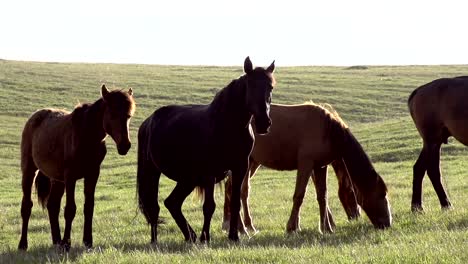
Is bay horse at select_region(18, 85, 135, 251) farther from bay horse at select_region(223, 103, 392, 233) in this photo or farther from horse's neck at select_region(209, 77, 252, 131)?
bay horse at select_region(223, 103, 392, 233)

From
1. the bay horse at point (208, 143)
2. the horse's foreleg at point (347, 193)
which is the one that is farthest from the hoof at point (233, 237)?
the horse's foreleg at point (347, 193)

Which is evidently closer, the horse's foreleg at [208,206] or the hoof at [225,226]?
the horse's foreleg at [208,206]

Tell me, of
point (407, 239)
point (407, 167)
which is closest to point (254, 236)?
point (407, 239)

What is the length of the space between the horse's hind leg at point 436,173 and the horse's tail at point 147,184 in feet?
15.8

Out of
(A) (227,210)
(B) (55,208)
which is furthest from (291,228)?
(B) (55,208)

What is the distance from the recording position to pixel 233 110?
9734 mm

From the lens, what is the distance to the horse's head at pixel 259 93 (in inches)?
352

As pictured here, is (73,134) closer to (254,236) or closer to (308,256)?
(254,236)

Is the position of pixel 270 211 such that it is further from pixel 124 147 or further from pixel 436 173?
pixel 124 147

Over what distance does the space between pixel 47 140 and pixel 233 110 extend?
273cm

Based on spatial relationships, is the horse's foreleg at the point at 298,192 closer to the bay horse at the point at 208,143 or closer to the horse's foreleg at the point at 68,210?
the bay horse at the point at 208,143

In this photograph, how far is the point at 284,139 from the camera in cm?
1162

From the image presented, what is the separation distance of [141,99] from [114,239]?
4158 centimetres

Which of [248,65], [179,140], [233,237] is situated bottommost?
[233,237]
